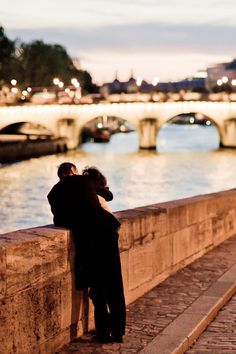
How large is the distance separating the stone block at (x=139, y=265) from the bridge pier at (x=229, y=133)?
71.8 metres

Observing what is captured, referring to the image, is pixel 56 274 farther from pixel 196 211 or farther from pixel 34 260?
pixel 196 211

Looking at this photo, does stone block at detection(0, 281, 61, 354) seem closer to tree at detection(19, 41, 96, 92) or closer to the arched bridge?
the arched bridge

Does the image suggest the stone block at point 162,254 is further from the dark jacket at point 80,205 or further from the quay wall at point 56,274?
the dark jacket at point 80,205

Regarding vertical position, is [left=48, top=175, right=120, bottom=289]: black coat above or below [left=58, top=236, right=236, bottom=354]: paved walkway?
above

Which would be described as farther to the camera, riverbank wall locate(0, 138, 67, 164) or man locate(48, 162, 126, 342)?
riverbank wall locate(0, 138, 67, 164)

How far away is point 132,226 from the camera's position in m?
7.10

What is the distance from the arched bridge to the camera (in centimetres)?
7838

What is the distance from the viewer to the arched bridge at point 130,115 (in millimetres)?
78375

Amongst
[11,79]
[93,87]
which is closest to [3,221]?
[11,79]

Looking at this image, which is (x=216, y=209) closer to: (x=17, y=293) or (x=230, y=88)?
(x=17, y=293)

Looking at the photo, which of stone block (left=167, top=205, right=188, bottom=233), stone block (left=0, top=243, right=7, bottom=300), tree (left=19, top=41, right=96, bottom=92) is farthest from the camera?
tree (left=19, top=41, right=96, bottom=92)

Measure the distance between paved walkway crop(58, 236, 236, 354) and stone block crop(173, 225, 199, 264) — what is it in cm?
13

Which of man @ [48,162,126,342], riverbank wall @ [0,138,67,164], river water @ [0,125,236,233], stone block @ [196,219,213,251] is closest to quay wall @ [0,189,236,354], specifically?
man @ [48,162,126,342]

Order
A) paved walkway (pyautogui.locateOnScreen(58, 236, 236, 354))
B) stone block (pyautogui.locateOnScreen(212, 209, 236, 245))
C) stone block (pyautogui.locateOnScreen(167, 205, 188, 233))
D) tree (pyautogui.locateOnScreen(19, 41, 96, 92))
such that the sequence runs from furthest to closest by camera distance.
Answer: tree (pyautogui.locateOnScreen(19, 41, 96, 92))
stone block (pyautogui.locateOnScreen(212, 209, 236, 245))
stone block (pyautogui.locateOnScreen(167, 205, 188, 233))
paved walkway (pyautogui.locateOnScreen(58, 236, 236, 354))
